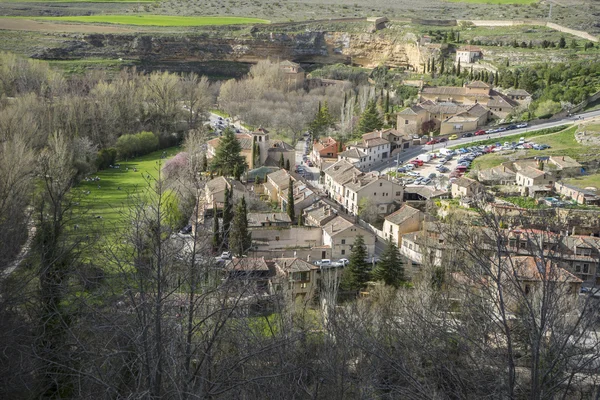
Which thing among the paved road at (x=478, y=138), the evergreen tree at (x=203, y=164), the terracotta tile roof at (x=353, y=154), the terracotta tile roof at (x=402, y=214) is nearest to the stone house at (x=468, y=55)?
the paved road at (x=478, y=138)

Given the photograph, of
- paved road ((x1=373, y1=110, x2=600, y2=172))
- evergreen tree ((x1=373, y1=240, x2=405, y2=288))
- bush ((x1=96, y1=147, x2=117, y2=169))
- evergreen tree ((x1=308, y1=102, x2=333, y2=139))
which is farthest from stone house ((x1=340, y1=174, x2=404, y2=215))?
evergreen tree ((x1=308, y1=102, x2=333, y2=139))

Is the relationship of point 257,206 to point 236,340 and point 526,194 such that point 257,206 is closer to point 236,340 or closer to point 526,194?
point 526,194

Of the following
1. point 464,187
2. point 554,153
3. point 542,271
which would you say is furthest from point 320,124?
point 542,271

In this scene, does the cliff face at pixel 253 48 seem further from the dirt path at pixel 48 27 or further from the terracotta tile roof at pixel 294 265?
the terracotta tile roof at pixel 294 265

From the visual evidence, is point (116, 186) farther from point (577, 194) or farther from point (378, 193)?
point (577, 194)

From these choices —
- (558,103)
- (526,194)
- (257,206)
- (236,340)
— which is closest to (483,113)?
(558,103)

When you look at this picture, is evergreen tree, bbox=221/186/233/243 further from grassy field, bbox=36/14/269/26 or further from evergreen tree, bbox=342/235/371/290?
grassy field, bbox=36/14/269/26
